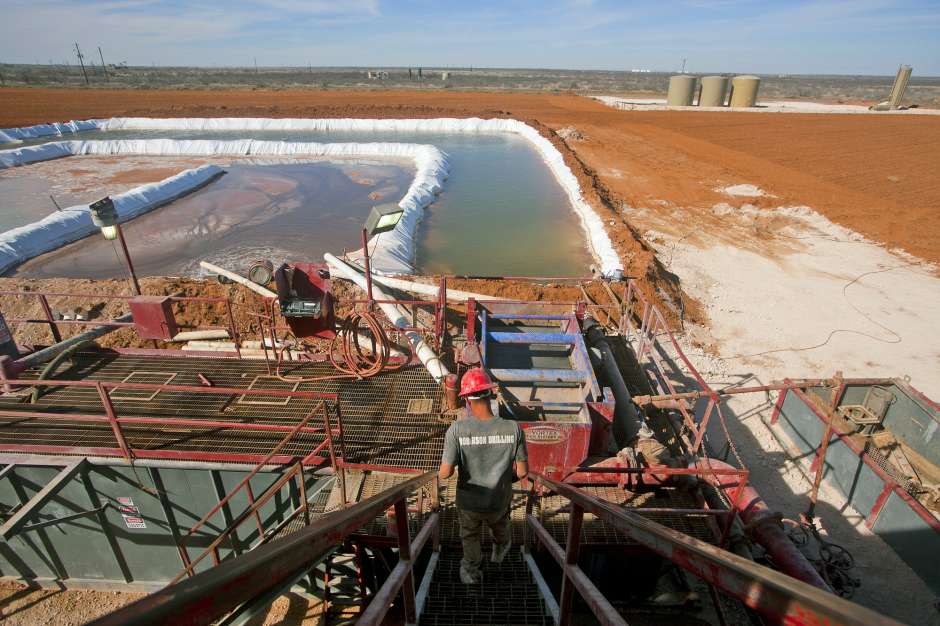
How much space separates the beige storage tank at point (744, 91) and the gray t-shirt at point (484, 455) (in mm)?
→ 68834

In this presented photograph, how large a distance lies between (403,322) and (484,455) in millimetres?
6184

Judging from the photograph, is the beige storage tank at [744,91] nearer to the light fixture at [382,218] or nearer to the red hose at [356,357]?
the light fixture at [382,218]

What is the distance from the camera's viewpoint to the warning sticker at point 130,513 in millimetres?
6410

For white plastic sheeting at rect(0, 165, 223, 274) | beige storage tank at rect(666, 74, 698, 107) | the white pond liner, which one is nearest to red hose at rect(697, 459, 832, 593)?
the white pond liner

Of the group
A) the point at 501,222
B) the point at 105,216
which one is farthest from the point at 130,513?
the point at 501,222

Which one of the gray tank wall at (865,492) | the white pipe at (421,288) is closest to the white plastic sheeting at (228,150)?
the white pipe at (421,288)

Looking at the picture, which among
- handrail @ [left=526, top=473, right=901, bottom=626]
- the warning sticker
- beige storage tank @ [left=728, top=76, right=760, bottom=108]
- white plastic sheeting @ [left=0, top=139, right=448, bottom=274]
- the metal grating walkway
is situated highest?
beige storage tank @ [left=728, top=76, right=760, bottom=108]

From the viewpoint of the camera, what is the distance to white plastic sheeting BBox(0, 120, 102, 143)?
3350cm

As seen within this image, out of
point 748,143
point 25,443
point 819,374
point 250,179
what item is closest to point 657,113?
point 748,143

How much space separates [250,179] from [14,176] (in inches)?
491

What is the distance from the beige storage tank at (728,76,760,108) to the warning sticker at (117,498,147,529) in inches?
2768

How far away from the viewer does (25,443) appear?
6301 millimetres

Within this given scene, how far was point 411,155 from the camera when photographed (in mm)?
30750

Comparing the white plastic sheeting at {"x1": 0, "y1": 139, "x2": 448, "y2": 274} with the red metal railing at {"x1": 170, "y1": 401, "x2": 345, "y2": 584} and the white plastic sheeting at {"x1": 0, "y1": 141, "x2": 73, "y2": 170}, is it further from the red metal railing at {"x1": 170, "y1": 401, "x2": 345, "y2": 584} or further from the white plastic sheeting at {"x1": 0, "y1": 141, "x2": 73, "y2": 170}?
the red metal railing at {"x1": 170, "y1": 401, "x2": 345, "y2": 584}
